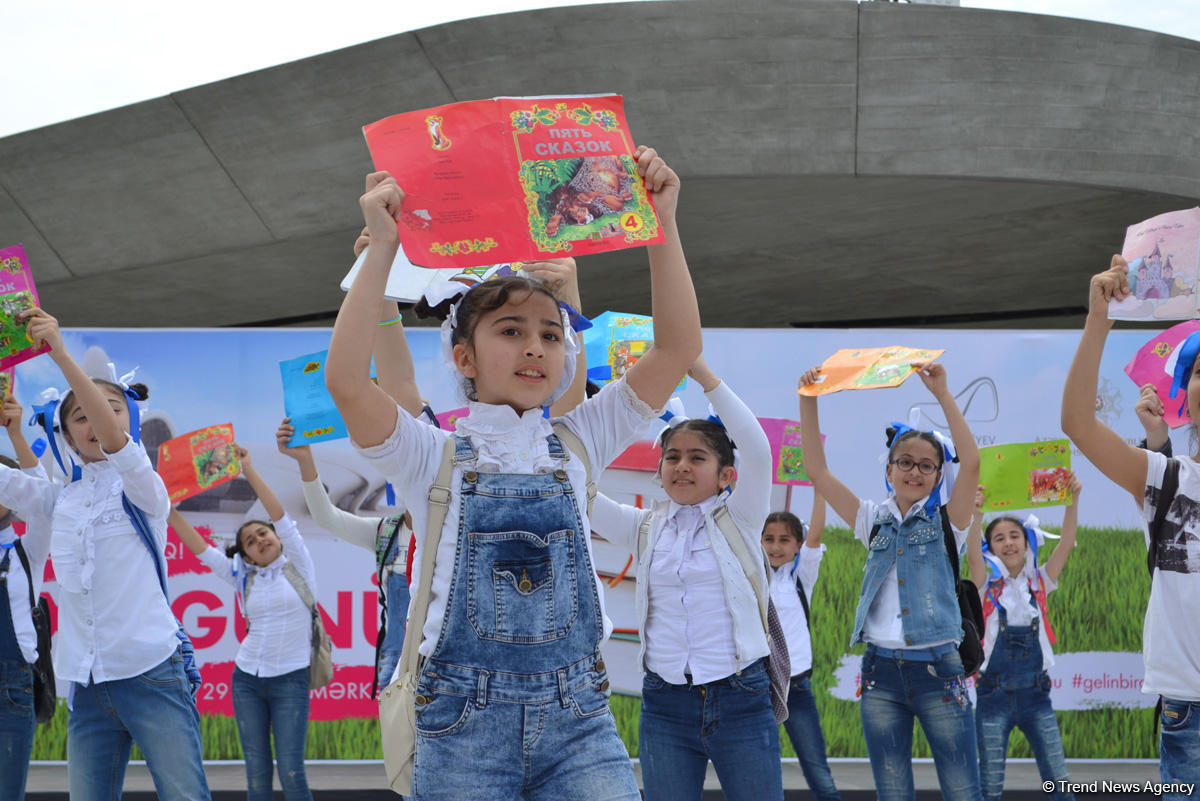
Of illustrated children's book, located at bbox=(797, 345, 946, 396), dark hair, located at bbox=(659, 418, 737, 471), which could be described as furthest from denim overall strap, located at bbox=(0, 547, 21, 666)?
illustrated children's book, located at bbox=(797, 345, 946, 396)

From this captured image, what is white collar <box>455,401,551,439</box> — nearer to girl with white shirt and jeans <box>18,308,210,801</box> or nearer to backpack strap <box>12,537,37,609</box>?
girl with white shirt and jeans <box>18,308,210,801</box>

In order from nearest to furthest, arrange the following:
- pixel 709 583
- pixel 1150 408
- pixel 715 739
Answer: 1. pixel 715 739
2. pixel 709 583
3. pixel 1150 408

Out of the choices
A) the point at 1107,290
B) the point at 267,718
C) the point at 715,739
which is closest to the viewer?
the point at 1107,290

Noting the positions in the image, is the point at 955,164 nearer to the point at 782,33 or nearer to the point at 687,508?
the point at 782,33

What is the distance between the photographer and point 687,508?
416 centimetres

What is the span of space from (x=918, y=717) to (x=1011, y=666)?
183 cm

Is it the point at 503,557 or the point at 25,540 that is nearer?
the point at 503,557

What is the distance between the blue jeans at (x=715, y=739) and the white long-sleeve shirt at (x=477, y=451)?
150cm

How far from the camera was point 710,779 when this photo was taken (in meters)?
7.47

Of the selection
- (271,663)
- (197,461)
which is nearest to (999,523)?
(271,663)

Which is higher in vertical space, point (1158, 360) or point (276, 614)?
point (1158, 360)

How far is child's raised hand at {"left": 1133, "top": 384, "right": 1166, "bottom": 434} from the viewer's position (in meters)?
4.18

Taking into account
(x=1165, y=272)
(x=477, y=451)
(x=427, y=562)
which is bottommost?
(x=427, y=562)

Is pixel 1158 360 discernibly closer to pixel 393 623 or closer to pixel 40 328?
pixel 393 623
